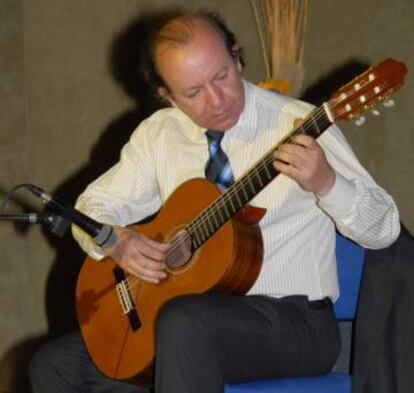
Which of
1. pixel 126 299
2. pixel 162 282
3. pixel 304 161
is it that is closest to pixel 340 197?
pixel 304 161

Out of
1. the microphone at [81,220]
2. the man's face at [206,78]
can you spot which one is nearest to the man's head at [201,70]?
the man's face at [206,78]

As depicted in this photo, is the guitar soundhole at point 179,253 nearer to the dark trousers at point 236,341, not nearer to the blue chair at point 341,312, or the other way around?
the dark trousers at point 236,341

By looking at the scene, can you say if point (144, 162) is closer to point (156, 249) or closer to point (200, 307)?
point (156, 249)

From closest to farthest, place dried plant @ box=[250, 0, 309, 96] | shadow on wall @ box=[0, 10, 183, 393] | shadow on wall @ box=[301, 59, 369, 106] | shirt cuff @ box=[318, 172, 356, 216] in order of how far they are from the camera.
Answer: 1. shirt cuff @ box=[318, 172, 356, 216]
2. dried plant @ box=[250, 0, 309, 96]
3. shadow on wall @ box=[301, 59, 369, 106]
4. shadow on wall @ box=[0, 10, 183, 393]

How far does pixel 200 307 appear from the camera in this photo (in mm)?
1833

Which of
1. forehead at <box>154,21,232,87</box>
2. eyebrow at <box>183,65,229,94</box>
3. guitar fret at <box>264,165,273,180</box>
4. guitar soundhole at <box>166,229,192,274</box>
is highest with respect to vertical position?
forehead at <box>154,21,232,87</box>

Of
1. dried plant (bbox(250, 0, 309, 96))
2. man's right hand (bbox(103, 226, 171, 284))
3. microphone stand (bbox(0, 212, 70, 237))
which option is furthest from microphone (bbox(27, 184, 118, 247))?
dried plant (bbox(250, 0, 309, 96))

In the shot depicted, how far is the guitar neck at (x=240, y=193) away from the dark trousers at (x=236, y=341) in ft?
0.57

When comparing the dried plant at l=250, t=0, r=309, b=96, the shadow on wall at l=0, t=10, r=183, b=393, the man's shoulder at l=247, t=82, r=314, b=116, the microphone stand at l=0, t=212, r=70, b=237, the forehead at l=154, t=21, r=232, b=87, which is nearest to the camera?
the microphone stand at l=0, t=212, r=70, b=237

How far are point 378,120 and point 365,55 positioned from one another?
0.85 ft

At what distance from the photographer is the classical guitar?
1.84 metres

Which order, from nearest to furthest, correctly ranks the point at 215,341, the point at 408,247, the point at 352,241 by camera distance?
the point at 215,341 < the point at 408,247 < the point at 352,241

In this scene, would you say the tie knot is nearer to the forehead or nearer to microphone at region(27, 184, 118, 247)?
the forehead

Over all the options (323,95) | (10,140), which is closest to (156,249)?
(323,95)
